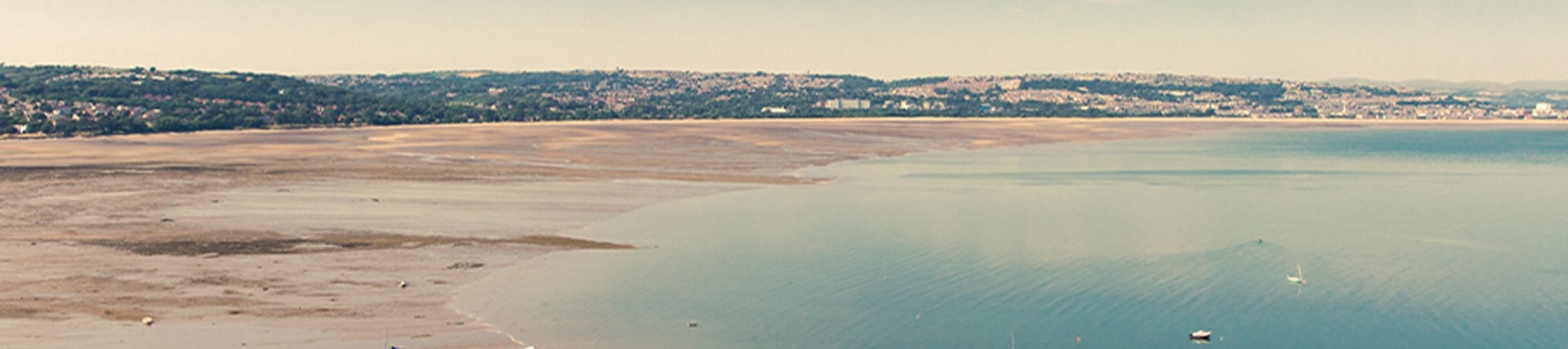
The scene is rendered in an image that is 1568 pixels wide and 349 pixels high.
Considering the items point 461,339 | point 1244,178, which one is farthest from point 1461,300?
point 1244,178

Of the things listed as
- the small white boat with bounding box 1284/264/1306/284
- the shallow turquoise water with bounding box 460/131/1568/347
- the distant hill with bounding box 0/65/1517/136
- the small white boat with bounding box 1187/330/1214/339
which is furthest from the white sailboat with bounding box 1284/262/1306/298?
the distant hill with bounding box 0/65/1517/136

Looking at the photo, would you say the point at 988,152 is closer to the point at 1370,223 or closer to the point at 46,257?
the point at 1370,223

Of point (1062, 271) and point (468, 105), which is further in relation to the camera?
point (468, 105)

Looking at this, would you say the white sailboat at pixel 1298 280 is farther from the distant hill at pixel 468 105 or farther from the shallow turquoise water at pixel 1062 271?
the distant hill at pixel 468 105

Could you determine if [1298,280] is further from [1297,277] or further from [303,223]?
[303,223]

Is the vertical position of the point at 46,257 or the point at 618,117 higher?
the point at 46,257

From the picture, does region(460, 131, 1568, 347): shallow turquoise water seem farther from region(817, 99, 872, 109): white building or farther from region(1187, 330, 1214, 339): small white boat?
region(817, 99, 872, 109): white building

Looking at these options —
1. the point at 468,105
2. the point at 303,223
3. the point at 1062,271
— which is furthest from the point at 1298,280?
the point at 468,105
